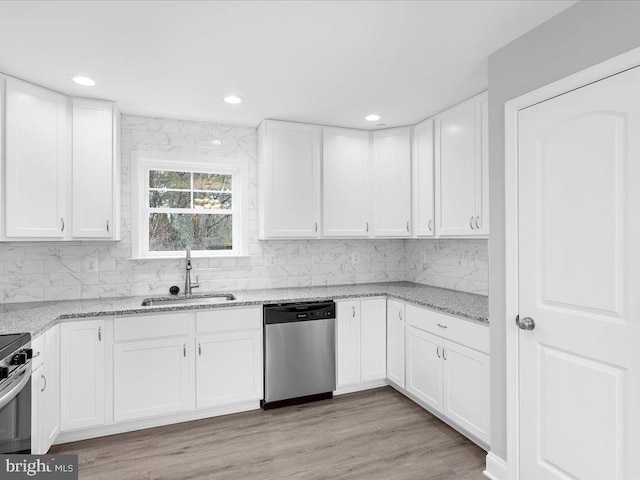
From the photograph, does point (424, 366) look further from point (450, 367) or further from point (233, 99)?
point (233, 99)

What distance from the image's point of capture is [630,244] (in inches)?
58.6

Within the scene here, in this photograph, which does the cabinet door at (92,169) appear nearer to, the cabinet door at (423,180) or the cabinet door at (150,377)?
the cabinet door at (150,377)

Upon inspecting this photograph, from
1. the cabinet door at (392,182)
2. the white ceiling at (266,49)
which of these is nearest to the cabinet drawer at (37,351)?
the white ceiling at (266,49)

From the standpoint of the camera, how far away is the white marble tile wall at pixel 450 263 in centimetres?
313

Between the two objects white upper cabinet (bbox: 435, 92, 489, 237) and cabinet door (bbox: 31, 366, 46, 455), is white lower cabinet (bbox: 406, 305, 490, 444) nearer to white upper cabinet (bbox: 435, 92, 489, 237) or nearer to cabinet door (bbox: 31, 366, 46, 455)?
white upper cabinet (bbox: 435, 92, 489, 237)

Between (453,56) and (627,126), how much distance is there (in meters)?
1.04

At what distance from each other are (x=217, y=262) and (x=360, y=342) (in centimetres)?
151

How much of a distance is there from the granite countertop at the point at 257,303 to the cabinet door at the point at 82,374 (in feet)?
0.37

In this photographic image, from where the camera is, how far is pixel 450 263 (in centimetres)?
348

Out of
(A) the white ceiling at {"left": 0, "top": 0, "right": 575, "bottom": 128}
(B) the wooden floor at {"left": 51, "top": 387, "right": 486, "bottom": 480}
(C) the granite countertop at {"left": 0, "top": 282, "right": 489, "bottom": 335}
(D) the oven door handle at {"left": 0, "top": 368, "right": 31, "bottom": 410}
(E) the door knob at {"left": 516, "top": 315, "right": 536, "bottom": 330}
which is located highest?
(A) the white ceiling at {"left": 0, "top": 0, "right": 575, "bottom": 128}

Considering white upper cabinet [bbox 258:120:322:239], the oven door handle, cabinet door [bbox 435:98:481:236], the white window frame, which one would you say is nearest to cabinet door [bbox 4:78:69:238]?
the white window frame

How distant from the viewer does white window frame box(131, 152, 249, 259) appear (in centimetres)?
322

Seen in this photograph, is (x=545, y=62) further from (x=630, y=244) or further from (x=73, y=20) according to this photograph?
(x=73, y=20)

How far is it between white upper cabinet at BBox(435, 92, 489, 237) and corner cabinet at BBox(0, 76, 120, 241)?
2.63 m
